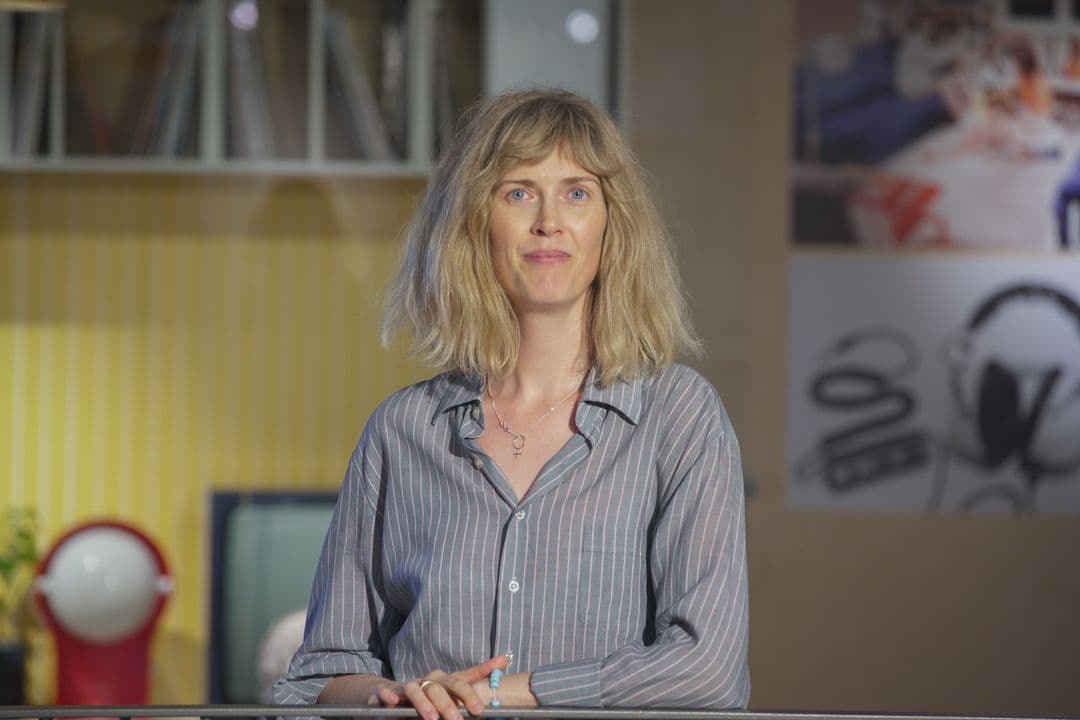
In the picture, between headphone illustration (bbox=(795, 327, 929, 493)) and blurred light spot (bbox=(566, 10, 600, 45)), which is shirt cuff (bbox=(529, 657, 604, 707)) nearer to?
headphone illustration (bbox=(795, 327, 929, 493))

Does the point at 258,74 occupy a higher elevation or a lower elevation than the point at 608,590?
higher

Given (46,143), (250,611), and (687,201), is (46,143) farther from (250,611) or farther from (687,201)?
(687,201)

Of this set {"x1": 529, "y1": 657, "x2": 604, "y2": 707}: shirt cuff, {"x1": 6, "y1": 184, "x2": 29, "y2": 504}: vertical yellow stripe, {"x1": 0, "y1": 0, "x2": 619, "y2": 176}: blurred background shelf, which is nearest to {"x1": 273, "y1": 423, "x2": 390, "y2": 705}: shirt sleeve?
{"x1": 529, "y1": 657, "x2": 604, "y2": 707}: shirt cuff

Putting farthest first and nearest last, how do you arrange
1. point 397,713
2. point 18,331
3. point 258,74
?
point 18,331
point 258,74
point 397,713

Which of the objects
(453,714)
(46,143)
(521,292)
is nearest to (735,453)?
(521,292)

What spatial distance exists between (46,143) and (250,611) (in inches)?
60.2

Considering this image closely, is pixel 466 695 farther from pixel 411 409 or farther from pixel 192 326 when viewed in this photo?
pixel 192 326

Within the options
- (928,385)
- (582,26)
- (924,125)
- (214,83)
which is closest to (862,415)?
(928,385)

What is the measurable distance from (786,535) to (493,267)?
2.86 metres

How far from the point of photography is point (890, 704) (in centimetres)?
429

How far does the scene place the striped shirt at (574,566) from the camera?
1.45 meters

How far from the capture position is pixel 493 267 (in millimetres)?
1621

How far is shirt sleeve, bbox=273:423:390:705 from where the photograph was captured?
1.59 metres

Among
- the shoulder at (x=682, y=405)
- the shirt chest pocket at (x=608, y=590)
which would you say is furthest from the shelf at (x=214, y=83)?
the shirt chest pocket at (x=608, y=590)
